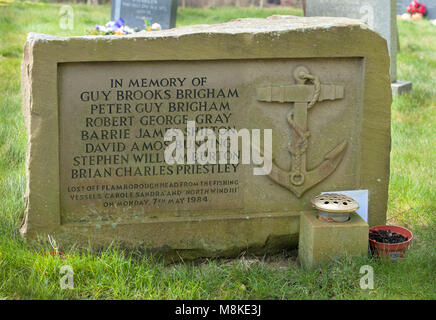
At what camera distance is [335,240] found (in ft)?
9.73

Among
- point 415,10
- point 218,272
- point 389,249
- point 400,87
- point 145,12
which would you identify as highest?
point 415,10

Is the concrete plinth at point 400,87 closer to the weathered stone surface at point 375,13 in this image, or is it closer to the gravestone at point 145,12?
the weathered stone surface at point 375,13

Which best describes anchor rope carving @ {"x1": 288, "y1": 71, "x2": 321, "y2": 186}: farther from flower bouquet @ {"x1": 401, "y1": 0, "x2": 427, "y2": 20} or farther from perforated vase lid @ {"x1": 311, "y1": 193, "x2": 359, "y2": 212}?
flower bouquet @ {"x1": 401, "y1": 0, "x2": 427, "y2": 20}

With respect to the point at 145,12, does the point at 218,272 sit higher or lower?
lower

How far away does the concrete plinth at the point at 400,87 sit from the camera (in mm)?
6594

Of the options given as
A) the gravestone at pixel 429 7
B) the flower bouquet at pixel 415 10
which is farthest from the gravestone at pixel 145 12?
the gravestone at pixel 429 7

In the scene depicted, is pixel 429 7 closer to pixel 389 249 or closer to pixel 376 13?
pixel 376 13

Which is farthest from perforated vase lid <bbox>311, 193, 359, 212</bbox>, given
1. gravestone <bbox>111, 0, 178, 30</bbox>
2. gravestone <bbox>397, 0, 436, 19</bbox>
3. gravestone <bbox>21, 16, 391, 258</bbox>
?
gravestone <bbox>397, 0, 436, 19</bbox>

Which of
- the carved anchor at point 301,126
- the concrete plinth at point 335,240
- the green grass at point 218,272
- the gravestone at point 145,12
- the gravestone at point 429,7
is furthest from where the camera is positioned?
the gravestone at point 429,7

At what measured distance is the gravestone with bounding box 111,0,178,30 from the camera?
7738mm

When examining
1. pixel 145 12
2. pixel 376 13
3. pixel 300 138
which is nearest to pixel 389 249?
pixel 300 138

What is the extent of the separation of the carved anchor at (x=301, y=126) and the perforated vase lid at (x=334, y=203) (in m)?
0.17

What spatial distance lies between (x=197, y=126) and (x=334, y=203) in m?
0.89
